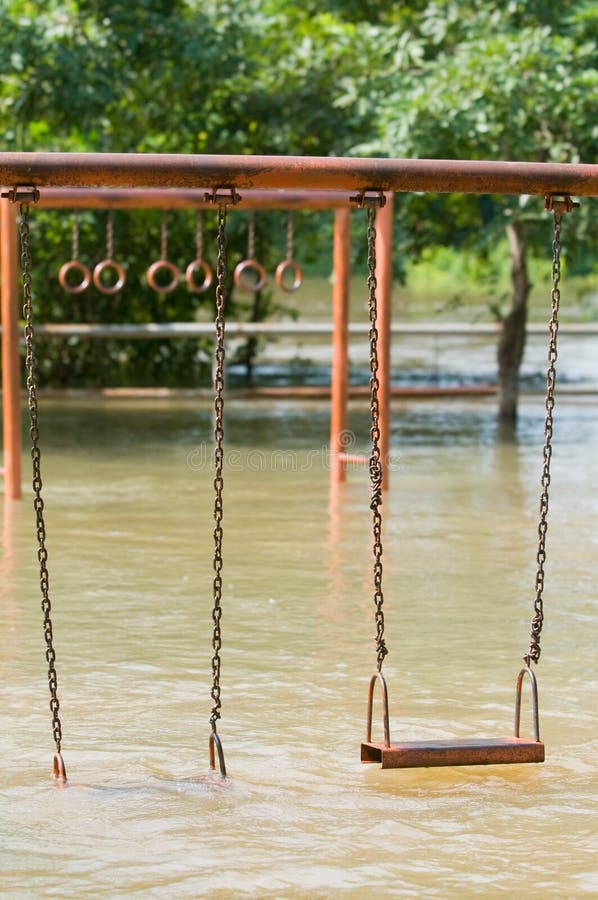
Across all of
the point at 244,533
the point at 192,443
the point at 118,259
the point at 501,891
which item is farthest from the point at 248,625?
the point at 118,259

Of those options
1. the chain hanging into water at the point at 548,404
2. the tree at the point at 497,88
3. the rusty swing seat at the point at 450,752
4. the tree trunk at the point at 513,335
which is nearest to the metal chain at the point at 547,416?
the chain hanging into water at the point at 548,404

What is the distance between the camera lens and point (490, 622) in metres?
6.42

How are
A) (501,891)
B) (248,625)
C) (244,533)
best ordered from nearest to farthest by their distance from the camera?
(501,891), (248,625), (244,533)

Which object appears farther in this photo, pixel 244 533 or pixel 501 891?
pixel 244 533

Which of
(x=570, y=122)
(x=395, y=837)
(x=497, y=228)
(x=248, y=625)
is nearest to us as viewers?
(x=395, y=837)

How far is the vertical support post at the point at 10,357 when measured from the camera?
9.36 meters

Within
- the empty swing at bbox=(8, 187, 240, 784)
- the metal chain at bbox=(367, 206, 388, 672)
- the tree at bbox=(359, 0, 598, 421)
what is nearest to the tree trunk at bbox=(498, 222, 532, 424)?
the tree at bbox=(359, 0, 598, 421)

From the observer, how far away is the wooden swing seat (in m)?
4.15

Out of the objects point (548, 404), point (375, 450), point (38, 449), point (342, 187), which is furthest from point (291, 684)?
point (342, 187)

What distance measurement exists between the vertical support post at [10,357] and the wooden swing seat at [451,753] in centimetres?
564

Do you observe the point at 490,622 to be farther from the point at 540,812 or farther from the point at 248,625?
the point at 540,812

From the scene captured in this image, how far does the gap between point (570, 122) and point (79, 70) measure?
A: 3.86 metres

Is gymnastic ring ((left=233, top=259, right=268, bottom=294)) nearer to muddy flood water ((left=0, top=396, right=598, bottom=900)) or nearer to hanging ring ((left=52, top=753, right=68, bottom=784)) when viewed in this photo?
muddy flood water ((left=0, top=396, right=598, bottom=900))

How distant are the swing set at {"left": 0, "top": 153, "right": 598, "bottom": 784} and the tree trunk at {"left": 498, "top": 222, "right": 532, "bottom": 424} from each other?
8971 millimetres
